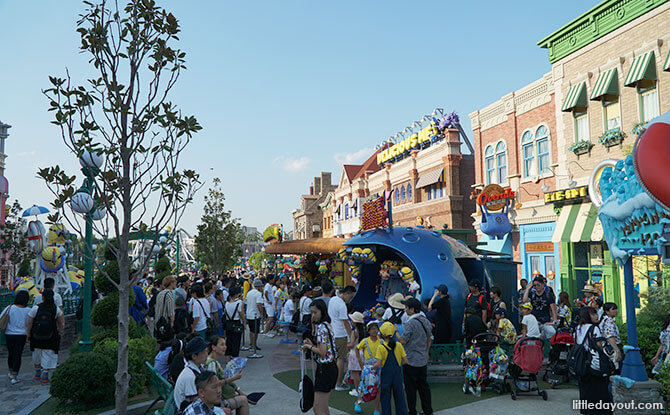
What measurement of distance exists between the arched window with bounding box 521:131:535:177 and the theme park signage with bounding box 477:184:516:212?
1.13m

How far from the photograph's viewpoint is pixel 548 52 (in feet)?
67.8

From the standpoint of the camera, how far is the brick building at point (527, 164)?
2048cm

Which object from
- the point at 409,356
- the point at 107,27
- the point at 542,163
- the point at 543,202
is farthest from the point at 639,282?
the point at 107,27

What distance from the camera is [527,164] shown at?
71.9ft

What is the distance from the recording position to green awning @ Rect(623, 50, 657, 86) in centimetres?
1534

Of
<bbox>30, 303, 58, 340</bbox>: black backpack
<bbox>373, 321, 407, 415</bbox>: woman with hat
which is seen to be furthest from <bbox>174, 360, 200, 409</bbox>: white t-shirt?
<bbox>30, 303, 58, 340</bbox>: black backpack

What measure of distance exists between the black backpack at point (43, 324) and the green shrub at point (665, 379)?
1036 centimetres

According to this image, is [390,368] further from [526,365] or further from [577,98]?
[577,98]

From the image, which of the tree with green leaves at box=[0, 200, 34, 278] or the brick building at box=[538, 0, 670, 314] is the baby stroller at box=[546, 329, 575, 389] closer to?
the brick building at box=[538, 0, 670, 314]

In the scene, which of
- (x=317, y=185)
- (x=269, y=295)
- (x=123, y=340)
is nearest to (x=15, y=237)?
(x=269, y=295)

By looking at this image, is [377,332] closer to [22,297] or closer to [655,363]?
[655,363]

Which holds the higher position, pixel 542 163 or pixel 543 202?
pixel 542 163

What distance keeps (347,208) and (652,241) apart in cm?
4107

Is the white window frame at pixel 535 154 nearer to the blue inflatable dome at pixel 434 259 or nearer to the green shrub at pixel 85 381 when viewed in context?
the blue inflatable dome at pixel 434 259
